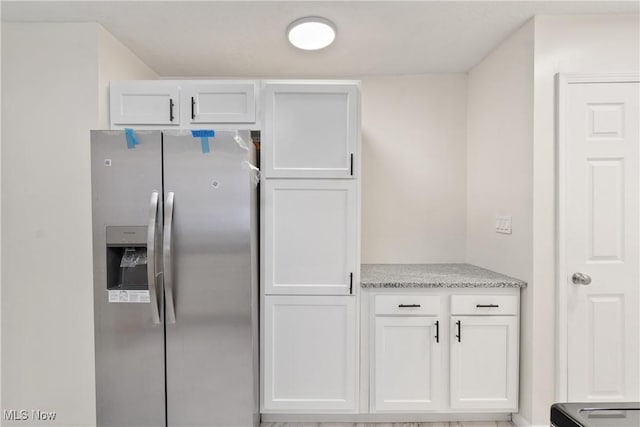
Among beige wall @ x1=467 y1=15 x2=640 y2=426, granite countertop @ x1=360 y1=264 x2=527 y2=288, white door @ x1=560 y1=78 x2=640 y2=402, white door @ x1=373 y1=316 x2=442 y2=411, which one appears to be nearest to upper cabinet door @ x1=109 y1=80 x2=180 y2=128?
granite countertop @ x1=360 y1=264 x2=527 y2=288

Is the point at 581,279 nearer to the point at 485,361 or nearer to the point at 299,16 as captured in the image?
the point at 485,361

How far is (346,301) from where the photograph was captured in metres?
2.05

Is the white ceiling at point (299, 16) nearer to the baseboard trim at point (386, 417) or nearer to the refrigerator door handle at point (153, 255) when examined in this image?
the refrigerator door handle at point (153, 255)

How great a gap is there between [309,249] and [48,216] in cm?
159

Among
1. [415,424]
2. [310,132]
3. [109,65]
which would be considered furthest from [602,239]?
[109,65]

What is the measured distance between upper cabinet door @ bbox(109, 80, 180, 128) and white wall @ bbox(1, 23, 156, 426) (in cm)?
11

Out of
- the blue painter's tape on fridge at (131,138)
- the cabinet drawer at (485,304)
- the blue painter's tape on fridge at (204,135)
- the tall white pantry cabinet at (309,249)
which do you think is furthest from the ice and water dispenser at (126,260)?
the cabinet drawer at (485,304)

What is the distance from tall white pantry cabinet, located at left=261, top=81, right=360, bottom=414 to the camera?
204cm

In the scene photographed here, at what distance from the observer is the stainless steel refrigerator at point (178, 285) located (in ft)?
6.19

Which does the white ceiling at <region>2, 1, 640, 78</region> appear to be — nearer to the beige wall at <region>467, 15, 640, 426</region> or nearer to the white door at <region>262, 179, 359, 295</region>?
the beige wall at <region>467, 15, 640, 426</region>

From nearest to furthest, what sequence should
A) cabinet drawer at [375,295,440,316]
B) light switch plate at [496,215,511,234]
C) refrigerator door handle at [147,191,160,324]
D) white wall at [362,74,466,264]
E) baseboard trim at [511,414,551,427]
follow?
refrigerator door handle at [147,191,160,324] → baseboard trim at [511,414,551,427] → cabinet drawer at [375,295,440,316] → light switch plate at [496,215,511,234] → white wall at [362,74,466,264]

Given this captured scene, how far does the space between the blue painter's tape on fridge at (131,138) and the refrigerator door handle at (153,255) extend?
296 millimetres

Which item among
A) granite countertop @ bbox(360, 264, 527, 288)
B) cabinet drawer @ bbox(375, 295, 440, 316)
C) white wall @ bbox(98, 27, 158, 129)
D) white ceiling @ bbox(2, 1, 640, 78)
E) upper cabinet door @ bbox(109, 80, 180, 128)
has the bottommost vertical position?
cabinet drawer @ bbox(375, 295, 440, 316)

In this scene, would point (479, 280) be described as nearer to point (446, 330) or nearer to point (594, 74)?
point (446, 330)
